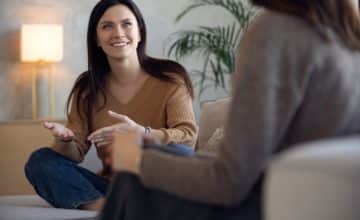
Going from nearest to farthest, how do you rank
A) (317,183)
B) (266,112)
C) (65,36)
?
(317,183)
(266,112)
(65,36)

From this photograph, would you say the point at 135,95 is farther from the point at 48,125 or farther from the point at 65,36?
the point at 65,36

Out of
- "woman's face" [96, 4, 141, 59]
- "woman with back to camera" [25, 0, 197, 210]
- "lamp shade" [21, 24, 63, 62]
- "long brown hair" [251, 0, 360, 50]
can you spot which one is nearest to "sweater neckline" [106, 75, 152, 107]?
"woman with back to camera" [25, 0, 197, 210]

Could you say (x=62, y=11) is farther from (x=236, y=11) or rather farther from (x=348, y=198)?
(x=348, y=198)

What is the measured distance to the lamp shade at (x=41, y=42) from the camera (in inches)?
170

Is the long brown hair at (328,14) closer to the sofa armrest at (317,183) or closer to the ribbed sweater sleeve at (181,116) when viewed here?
A: the sofa armrest at (317,183)

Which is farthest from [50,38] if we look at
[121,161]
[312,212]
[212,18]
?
[312,212]

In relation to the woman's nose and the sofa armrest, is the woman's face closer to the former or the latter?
the woman's nose

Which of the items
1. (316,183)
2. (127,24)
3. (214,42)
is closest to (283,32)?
(316,183)

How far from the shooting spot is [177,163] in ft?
5.15

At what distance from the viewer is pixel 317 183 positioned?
1201mm

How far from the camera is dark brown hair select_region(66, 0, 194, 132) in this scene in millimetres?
3150

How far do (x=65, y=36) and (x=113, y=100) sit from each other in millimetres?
1541

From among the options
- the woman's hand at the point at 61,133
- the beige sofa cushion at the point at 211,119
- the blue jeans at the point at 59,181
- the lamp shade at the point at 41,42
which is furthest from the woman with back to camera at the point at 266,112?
the lamp shade at the point at 41,42

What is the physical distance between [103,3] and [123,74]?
11.9 inches
